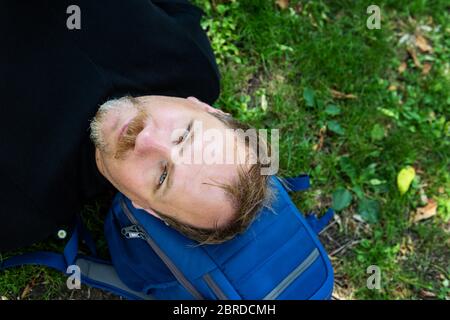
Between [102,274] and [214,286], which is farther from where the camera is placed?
[102,274]

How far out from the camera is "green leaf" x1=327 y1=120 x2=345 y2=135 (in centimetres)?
365

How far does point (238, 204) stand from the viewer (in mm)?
2389

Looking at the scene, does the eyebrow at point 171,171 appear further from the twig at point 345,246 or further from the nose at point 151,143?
the twig at point 345,246

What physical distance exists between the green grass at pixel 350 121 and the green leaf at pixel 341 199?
1 centimetres

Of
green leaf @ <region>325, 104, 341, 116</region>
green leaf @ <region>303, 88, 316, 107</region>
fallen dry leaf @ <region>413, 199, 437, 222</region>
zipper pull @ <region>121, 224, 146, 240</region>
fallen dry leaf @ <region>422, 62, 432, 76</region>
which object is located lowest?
fallen dry leaf @ <region>413, 199, 437, 222</region>

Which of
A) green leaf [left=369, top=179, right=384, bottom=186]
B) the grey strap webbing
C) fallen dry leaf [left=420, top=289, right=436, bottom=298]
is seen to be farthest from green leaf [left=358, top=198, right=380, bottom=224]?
the grey strap webbing

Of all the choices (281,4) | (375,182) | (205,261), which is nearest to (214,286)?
(205,261)

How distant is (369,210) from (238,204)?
1.57 m

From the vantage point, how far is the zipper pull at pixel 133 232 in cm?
269

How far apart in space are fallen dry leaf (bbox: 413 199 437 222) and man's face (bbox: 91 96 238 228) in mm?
1877

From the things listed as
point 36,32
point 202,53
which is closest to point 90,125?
point 36,32

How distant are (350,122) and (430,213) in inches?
35.8

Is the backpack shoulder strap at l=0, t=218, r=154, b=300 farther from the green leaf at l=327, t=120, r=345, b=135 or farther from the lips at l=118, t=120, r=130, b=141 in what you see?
the green leaf at l=327, t=120, r=345, b=135

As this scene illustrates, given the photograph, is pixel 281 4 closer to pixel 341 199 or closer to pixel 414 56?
pixel 414 56
